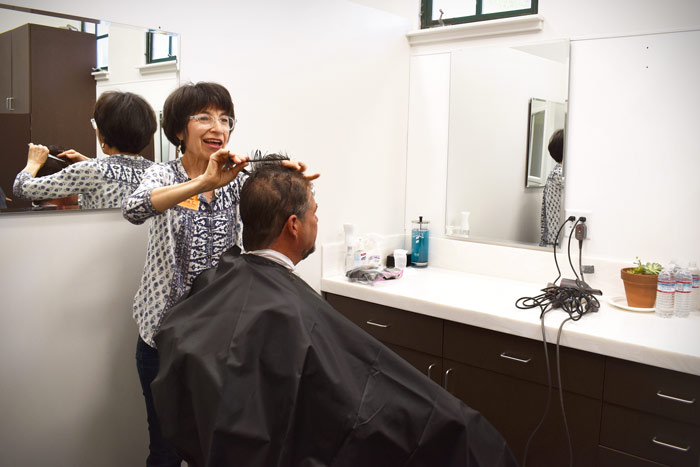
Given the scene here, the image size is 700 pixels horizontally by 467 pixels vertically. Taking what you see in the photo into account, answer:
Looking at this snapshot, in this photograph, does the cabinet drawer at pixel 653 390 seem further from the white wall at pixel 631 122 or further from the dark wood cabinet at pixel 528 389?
the white wall at pixel 631 122

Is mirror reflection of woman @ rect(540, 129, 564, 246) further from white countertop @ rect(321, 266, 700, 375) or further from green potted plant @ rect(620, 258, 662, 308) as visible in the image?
green potted plant @ rect(620, 258, 662, 308)

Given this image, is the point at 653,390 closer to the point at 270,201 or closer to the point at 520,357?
the point at 520,357

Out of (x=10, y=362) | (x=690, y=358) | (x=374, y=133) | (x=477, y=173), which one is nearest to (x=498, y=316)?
(x=690, y=358)

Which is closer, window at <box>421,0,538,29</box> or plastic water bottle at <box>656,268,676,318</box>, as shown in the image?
plastic water bottle at <box>656,268,676,318</box>

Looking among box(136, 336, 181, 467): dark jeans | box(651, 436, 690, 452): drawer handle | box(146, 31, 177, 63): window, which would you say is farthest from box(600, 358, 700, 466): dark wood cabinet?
box(146, 31, 177, 63): window

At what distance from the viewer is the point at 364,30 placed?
9.29 ft

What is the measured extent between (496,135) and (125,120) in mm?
1842

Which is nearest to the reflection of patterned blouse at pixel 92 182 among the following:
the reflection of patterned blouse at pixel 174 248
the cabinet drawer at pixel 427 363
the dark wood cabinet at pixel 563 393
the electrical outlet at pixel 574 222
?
the reflection of patterned blouse at pixel 174 248

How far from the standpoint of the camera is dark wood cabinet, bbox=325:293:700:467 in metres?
1.83

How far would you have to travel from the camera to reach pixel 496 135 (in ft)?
9.39

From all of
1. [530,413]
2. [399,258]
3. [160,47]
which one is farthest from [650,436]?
[160,47]

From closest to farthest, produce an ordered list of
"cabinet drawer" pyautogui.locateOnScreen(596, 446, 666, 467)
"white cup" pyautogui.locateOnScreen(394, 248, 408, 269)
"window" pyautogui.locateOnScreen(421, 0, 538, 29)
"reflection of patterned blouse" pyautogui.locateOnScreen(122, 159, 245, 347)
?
"reflection of patterned blouse" pyautogui.locateOnScreen(122, 159, 245, 347) → "cabinet drawer" pyautogui.locateOnScreen(596, 446, 666, 467) → "window" pyautogui.locateOnScreen(421, 0, 538, 29) → "white cup" pyautogui.locateOnScreen(394, 248, 408, 269)

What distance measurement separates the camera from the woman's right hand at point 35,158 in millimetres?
1697

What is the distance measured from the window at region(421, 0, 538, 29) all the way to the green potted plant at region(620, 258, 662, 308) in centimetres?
136
